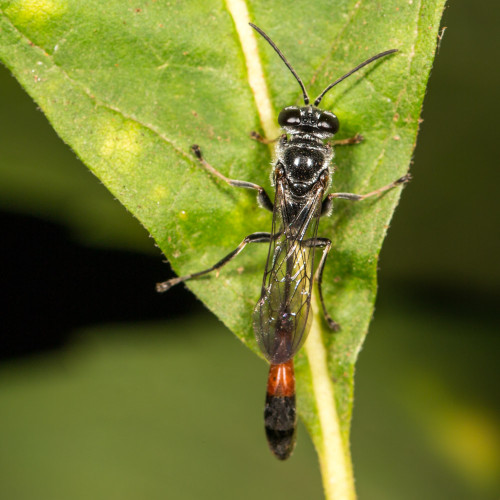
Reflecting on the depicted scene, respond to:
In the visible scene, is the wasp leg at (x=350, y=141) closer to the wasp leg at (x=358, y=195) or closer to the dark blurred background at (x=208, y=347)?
the wasp leg at (x=358, y=195)

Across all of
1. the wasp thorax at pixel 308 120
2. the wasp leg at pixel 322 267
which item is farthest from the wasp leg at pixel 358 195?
the wasp thorax at pixel 308 120

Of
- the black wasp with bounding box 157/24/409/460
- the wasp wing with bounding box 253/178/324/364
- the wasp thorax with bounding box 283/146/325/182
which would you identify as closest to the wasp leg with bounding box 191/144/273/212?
the black wasp with bounding box 157/24/409/460

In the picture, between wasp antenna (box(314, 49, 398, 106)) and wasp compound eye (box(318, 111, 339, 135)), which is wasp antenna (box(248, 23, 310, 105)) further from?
wasp compound eye (box(318, 111, 339, 135))

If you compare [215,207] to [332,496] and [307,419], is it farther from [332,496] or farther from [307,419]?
[332,496]

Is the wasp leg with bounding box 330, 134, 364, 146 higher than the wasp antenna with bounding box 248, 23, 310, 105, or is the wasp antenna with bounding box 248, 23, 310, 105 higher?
the wasp antenna with bounding box 248, 23, 310, 105

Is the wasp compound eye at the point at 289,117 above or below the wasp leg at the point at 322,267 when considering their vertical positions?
above

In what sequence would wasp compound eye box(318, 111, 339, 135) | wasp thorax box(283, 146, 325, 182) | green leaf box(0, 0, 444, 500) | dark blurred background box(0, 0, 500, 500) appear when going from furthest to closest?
dark blurred background box(0, 0, 500, 500), wasp thorax box(283, 146, 325, 182), wasp compound eye box(318, 111, 339, 135), green leaf box(0, 0, 444, 500)

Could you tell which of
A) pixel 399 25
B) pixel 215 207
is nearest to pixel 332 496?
pixel 215 207
